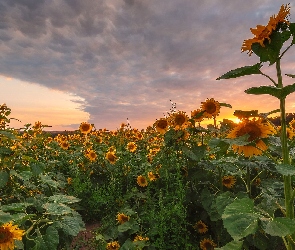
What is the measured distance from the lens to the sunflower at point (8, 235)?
175 cm

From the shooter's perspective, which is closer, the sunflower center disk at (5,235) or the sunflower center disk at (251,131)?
the sunflower center disk at (5,235)

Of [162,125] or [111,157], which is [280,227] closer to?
[162,125]

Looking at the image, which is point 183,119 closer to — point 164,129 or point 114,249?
point 164,129

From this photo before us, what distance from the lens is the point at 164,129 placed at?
12.2ft

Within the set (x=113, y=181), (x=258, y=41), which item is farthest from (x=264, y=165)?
(x=113, y=181)

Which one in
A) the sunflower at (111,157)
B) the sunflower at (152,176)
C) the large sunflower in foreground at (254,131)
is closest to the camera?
the large sunflower in foreground at (254,131)

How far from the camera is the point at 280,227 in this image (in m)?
1.32

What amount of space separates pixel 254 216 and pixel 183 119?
2101 mm

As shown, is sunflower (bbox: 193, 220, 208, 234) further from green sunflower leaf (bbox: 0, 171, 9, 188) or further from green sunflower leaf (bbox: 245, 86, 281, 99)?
green sunflower leaf (bbox: 245, 86, 281, 99)

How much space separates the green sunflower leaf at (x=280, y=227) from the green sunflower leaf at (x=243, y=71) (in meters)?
0.66

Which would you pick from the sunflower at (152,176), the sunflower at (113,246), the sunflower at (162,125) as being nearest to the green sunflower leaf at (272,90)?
the sunflower at (162,125)

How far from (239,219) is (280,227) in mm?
179

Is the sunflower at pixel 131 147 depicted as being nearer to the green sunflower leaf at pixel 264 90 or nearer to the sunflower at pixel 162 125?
the sunflower at pixel 162 125

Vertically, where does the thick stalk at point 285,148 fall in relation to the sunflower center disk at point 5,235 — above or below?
above
